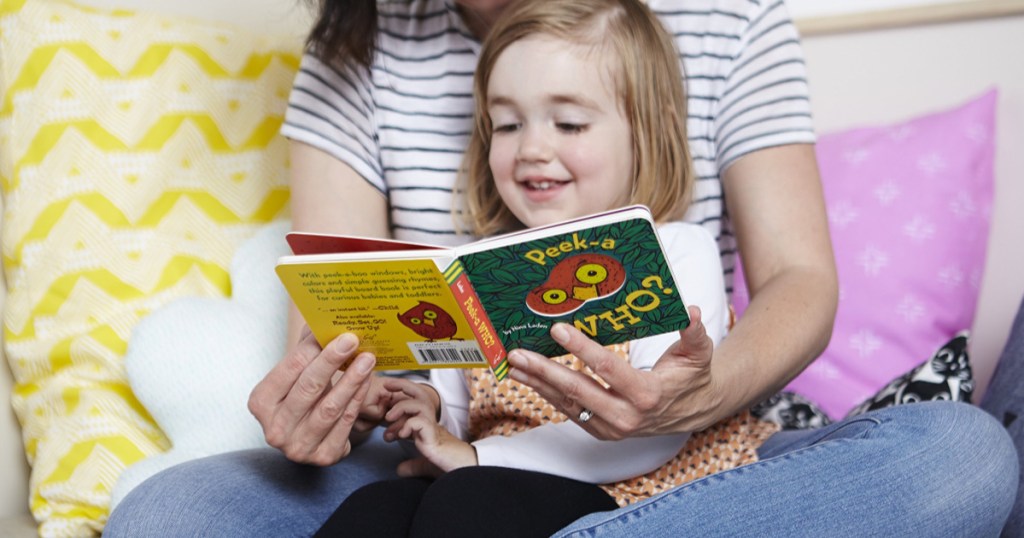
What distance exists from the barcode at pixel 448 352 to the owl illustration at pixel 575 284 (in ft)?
0.27

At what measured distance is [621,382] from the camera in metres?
0.95

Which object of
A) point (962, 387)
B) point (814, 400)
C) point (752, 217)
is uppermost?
point (752, 217)

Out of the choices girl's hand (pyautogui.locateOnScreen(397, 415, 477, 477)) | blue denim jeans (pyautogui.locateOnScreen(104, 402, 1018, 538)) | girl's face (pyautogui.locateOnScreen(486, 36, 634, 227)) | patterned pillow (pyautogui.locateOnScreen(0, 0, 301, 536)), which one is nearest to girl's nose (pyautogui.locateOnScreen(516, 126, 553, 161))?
girl's face (pyautogui.locateOnScreen(486, 36, 634, 227))

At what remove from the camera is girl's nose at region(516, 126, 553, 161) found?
1253mm

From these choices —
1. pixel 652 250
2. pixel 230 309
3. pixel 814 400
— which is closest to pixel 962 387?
pixel 814 400

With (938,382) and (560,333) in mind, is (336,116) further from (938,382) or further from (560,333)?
(938,382)

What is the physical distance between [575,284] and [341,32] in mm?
701

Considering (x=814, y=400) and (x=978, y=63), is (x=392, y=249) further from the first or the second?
(x=978, y=63)

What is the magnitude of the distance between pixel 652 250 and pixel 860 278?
933 millimetres

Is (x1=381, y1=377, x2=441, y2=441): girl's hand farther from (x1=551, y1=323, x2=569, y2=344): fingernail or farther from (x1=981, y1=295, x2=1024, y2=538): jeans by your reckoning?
(x1=981, y1=295, x2=1024, y2=538): jeans

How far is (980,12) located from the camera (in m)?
1.83

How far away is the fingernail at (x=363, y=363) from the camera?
1.02 m

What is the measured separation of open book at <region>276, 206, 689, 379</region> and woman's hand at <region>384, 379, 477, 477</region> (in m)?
0.17

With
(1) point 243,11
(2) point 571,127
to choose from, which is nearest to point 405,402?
(2) point 571,127
